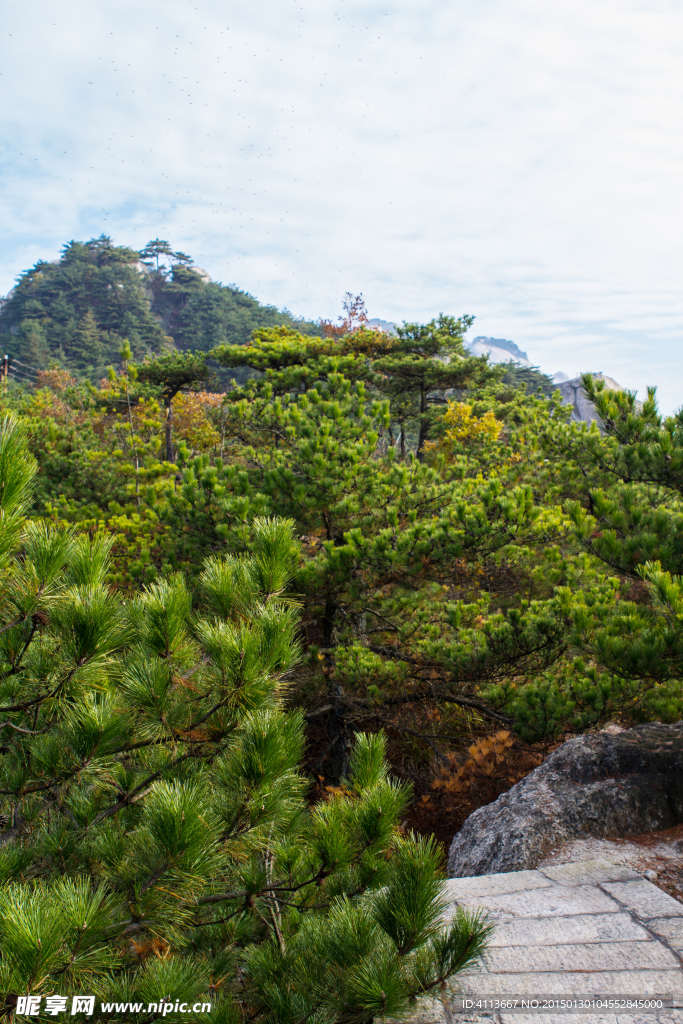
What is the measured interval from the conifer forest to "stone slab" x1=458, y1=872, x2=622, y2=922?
3.04 ft

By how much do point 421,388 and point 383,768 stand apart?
553 inches

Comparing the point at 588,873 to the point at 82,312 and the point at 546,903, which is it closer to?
the point at 546,903

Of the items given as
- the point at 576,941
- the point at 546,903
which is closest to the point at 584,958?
the point at 576,941

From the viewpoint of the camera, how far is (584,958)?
233 centimetres

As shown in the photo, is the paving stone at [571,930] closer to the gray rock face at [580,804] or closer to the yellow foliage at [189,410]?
the gray rock face at [580,804]

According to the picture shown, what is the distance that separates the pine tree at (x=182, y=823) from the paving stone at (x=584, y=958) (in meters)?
0.72

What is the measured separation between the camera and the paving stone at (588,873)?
9.98ft

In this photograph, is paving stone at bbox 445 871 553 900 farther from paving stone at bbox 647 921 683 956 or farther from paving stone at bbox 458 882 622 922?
paving stone at bbox 647 921 683 956

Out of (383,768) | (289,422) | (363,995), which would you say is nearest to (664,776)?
(383,768)

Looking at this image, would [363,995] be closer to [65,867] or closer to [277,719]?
[277,719]

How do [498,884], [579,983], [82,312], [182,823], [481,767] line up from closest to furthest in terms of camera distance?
[182,823] < [579,983] < [498,884] < [481,767] < [82,312]

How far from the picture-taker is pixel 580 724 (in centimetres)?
470

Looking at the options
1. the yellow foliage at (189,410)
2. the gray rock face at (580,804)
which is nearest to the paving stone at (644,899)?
the gray rock face at (580,804)

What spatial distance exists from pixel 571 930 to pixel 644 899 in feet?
1.74
